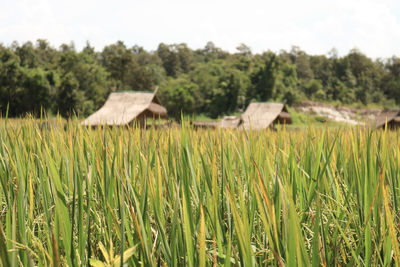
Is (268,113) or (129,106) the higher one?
(129,106)

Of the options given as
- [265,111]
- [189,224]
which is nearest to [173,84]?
[265,111]

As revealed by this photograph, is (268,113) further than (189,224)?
Yes

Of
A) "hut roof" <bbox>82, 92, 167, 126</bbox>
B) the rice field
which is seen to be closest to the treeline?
"hut roof" <bbox>82, 92, 167, 126</bbox>

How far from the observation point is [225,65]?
39156mm

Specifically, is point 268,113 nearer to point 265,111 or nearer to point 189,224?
point 265,111

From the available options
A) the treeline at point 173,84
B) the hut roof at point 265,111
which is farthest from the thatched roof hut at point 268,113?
the treeline at point 173,84

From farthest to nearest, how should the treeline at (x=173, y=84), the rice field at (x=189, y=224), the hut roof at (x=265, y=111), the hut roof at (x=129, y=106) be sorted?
the treeline at (x=173, y=84)
the hut roof at (x=265, y=111)
the hut roof at (x=129, y=106)
the rice field at (x=189, y=224)

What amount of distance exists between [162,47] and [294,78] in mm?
33679

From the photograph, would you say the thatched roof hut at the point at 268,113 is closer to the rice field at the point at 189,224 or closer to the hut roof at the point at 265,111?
the hut roof at the point at 265,111

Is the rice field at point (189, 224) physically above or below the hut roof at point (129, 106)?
below

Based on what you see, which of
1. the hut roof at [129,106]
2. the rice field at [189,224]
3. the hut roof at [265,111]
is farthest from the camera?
the hut roof at [265,111]

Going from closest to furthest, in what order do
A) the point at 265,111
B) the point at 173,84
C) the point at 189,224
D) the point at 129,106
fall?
the point at 189,224 < the point at 129,106 < the point at 265,111 < the point at 173,84

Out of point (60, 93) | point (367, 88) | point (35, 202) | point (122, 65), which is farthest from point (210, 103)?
point (35, 202)

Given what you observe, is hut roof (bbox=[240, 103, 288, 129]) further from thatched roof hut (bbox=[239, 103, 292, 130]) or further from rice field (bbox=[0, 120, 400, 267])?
rice field (bbox=[0, 120, 400, 267])
